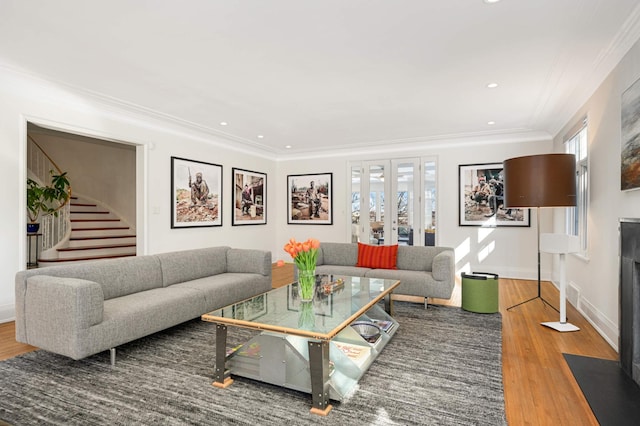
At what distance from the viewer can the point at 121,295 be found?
3.30 m

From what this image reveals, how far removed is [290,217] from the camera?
8141 millimetres

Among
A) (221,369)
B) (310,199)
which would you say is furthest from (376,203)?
(221,369)

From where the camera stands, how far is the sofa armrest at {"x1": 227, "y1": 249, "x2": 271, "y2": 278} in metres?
4.45

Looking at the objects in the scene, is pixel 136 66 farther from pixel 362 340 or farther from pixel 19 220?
pixel 362 340

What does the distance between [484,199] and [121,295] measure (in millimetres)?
5761

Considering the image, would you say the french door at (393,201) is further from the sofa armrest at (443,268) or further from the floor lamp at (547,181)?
the floor lamp at (547,181)

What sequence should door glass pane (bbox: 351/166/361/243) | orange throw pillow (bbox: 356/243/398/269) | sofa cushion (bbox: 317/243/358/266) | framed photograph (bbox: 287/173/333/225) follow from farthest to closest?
framed photograph (bbox: 287/173/333/225) → door glass pane (bbox: 351/166/361/243) → sofa cushion (bbox: 317/243/358/266) → orange throw pillow (bbox: 356/243/398/269)

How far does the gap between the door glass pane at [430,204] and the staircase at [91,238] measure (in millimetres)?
5633

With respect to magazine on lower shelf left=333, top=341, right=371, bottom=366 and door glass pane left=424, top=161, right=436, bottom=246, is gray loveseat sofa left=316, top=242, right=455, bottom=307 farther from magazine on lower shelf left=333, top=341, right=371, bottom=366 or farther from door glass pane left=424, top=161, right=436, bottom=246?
door glass pane left=424, top=161, right=436, bottom=246

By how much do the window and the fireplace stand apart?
1512 millimetres

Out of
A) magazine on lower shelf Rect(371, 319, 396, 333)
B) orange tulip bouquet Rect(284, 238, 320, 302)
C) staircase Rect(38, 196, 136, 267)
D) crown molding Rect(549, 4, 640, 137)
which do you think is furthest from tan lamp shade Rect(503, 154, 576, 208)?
staircase Rect(38, 196, 136, 267)

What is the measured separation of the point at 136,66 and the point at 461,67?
10.2 feet

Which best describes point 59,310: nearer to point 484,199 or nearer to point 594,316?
point 594,316

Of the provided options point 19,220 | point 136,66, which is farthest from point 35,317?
point 136,66
